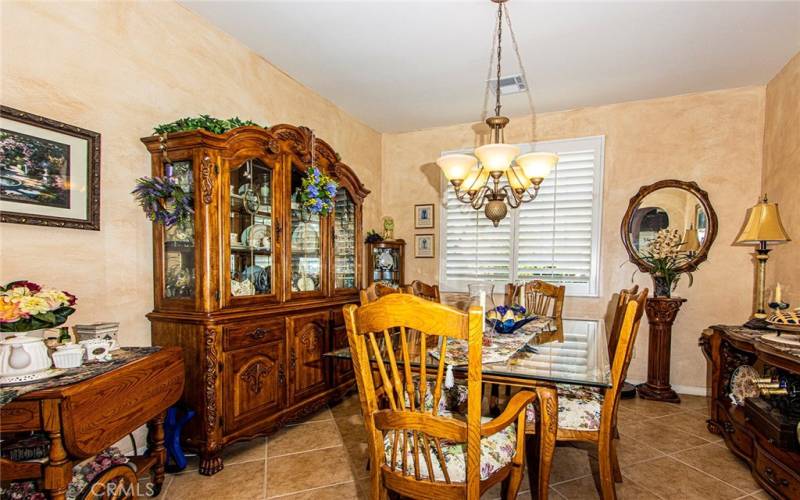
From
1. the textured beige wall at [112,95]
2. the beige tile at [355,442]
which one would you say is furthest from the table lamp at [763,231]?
the textured beige wall at [112,95]

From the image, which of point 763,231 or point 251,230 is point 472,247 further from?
point 251,230

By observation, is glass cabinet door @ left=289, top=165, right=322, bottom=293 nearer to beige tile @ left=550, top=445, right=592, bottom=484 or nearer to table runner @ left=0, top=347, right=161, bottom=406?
table runner @ left=0, top=347, right=161, bottom=406

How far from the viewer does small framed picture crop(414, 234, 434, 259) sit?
15.4 feet

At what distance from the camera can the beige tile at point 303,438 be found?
2.58 m

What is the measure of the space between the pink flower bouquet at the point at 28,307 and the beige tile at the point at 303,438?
1.51 m

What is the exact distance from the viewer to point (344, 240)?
3547 mm

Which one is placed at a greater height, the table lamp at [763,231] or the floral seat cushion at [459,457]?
the table lamp at [763,231]

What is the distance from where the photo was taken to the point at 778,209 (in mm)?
3072

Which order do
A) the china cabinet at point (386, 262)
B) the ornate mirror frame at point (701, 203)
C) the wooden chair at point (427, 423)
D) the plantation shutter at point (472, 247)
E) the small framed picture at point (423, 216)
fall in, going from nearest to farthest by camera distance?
the wooden chair at point (427, 423) < the ornate mirror frame at point (701, 203) < the plantation shutter at point (472, 247) < the china cabinet at point (386, 262) < the small framed picture at point (423, 216)

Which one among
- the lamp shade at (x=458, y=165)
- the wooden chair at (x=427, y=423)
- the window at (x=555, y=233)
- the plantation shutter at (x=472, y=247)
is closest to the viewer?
the wooden chair at (x=427, y=423)

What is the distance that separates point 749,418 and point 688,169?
7.58 feet

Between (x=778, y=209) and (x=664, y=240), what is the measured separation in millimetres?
779

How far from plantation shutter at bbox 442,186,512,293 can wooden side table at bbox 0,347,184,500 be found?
128 inches

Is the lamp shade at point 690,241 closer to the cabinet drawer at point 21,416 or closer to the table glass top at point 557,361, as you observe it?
the table glass top at point 557,361
